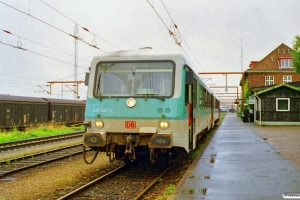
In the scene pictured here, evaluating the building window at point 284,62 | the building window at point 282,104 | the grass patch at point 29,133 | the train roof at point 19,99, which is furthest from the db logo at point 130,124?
the building window at point 284,62

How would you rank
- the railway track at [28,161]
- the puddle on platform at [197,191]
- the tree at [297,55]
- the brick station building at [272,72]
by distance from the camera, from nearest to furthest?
the puddle on platform at [197,191] → the railway track at [28,161] → the tree at [297,55] → the brick station building at [272,72]

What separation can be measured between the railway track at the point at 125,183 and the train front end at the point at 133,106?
1.96 feet

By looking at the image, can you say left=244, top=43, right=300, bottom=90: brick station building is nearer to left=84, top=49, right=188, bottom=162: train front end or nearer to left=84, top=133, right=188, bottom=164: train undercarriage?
left=84, top=49, right=188, bottom=162: train front end

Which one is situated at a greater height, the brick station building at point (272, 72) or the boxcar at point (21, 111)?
the brick station building at point (272, 72)

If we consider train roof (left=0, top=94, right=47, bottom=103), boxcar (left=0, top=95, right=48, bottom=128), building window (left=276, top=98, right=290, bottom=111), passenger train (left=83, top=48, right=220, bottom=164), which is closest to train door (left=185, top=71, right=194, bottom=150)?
passenger train (left=83, top=48, right=220, bottom=164)

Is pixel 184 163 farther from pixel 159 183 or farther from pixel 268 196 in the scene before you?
pixel 268 196

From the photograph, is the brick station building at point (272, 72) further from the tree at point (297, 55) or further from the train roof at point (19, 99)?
the train roof at point (19, 99)

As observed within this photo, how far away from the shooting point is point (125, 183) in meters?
8.88

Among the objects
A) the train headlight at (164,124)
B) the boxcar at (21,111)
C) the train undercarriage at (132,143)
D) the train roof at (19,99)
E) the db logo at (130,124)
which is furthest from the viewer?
the train roof at (19,99)

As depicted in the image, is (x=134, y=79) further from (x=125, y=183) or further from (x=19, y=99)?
(x=19, y=99)

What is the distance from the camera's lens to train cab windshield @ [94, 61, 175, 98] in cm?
913

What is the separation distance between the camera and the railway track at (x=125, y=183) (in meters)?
7.65

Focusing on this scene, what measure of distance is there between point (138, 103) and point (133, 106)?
0.13 m

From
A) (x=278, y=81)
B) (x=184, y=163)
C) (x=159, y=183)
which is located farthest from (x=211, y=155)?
(x=278, y=81)
